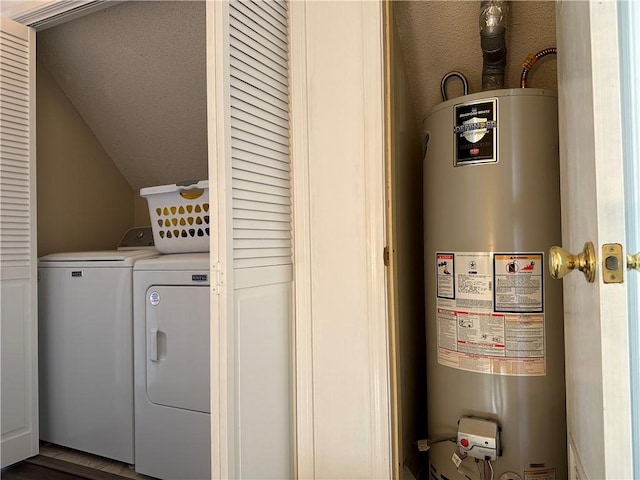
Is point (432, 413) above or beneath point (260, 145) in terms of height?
beneath

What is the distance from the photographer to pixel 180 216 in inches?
86.1

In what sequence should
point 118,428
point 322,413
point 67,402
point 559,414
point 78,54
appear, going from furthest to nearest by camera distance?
point 78,54
point 67,402
point 118,428
point 322,413
point 559,414

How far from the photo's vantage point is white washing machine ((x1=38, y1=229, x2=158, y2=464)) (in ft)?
6.99

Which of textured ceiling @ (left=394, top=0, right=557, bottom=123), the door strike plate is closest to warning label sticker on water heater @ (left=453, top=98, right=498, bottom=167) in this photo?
textured ceiling @ (left=394, top=0, right=557, bottom=123)

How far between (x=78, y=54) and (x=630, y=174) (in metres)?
2.87

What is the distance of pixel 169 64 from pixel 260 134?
1.33 m

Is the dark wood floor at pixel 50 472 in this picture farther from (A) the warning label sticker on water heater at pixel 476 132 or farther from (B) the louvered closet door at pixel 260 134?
(A) the warning label sticker on water heater at pixel 476 132

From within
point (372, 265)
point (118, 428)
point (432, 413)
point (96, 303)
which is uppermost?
point (372, 265)

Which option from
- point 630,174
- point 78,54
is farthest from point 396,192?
point 78,54

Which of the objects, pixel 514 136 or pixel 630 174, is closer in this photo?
pixel 630 174

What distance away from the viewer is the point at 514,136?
4.47 ft

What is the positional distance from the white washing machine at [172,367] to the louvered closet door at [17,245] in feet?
2.05

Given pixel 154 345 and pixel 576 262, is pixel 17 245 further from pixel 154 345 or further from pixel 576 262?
pixel 576 262

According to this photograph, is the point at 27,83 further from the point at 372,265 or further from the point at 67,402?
the point at 372,265
